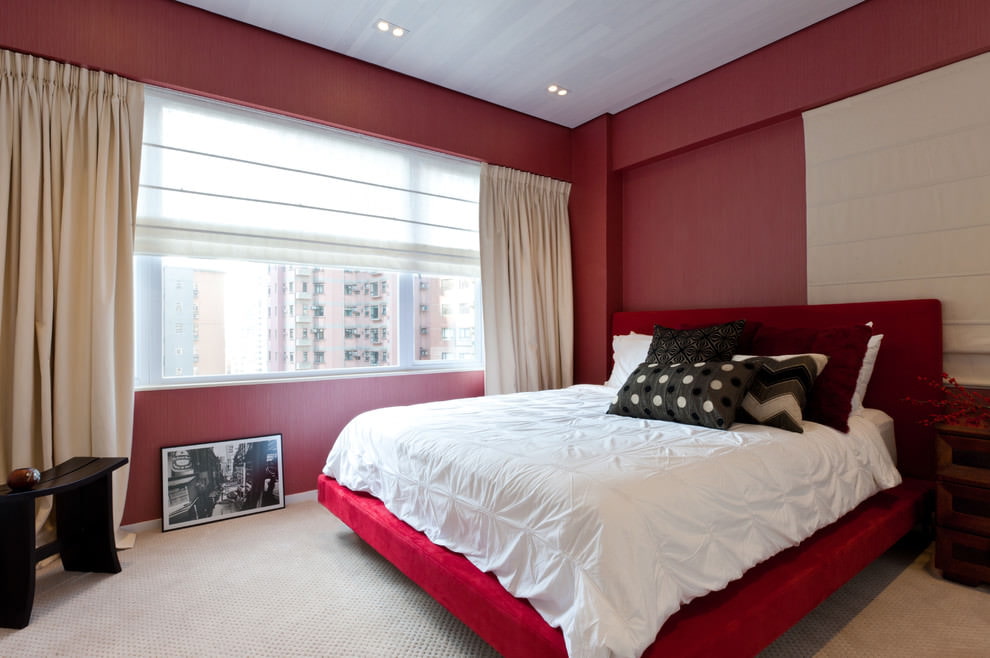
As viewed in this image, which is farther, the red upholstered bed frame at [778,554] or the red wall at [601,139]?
the red wall at [601,139]

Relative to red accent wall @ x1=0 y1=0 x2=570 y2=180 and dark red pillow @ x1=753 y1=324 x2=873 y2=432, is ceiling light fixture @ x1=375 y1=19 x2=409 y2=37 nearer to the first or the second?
red accent wall @ x1=0 y1=0 x2=570 y2=180

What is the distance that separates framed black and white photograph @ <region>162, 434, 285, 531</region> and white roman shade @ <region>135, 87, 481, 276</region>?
3.57ft

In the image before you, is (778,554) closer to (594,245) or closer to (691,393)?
(691,393)

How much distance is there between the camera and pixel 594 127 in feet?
13.5

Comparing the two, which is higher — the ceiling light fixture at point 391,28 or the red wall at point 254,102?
the ceiling light fixture at point 391,28

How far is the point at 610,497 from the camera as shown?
1.31 meters

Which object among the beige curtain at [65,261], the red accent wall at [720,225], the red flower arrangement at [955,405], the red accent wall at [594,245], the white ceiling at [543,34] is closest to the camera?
the red flower arrangement at [955,405]

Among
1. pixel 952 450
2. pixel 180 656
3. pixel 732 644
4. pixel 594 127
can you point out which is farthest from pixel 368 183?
pixel 952 450

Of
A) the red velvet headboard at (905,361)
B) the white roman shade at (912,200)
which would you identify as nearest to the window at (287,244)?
the white roman shade at (912,200)

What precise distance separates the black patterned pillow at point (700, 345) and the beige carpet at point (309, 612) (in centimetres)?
111

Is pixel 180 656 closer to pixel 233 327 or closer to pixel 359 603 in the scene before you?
pixel 359 603

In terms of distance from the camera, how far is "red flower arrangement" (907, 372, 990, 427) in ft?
7.02

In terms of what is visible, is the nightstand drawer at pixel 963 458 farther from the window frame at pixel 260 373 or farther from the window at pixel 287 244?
the window at pixel 287 244

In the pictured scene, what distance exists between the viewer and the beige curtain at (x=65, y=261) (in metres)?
2.31
